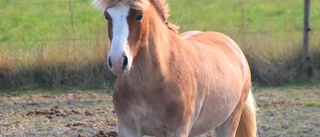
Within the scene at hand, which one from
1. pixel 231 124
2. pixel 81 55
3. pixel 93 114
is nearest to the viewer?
pixel 231 124

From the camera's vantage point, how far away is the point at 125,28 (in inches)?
163

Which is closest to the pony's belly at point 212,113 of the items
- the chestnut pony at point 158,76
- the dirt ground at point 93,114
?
the chestnut pony at point 158,76

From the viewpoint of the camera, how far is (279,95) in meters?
9.48

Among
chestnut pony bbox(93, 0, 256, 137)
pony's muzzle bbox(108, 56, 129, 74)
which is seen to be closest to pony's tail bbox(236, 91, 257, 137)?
chestnut pony bbox(93, 0, 256, 137)

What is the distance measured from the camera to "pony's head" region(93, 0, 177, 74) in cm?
403

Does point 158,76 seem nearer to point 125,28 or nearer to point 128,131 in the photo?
point 128,131

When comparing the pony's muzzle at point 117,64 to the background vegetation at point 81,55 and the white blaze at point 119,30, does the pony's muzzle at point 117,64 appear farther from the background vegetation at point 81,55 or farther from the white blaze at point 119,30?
the background vegetation at point 81,55

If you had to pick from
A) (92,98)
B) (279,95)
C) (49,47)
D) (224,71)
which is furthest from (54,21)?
(224,71)

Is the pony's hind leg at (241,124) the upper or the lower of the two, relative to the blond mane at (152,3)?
lower

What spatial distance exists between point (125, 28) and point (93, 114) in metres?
4.38

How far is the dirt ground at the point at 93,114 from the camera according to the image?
298 inches

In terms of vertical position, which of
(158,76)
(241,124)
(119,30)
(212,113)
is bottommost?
(241,124)

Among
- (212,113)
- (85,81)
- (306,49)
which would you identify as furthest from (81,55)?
(212,113)

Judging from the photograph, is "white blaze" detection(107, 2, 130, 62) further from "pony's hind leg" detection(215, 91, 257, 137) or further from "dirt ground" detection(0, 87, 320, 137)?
"dirt ground" detection(0, 87, 320, 137)
